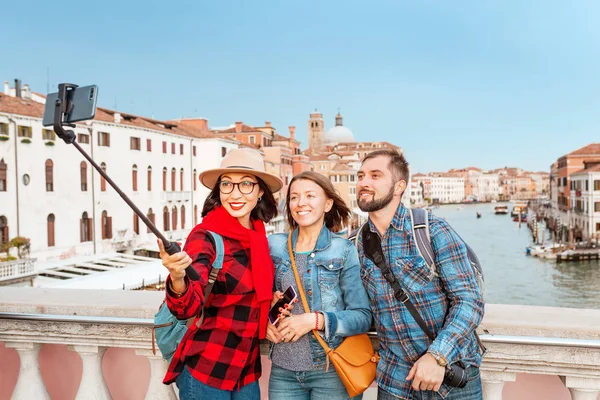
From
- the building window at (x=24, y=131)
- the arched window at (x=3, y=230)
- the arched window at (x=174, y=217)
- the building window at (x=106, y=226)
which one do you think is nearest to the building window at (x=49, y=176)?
the building window at (x=24, y=131)

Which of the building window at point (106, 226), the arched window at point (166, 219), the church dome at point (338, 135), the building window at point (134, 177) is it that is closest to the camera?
the building window at point (106, 226)

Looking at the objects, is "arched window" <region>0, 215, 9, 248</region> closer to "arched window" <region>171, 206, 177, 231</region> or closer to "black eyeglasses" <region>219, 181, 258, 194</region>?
"arched window" <region>171, 206, 177, 231</region>

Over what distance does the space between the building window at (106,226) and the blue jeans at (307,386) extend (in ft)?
74.8

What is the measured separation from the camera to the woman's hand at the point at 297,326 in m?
1.65

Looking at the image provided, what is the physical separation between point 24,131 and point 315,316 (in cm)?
1982

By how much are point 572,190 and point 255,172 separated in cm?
4622

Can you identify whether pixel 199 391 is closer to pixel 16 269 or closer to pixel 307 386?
pixel 307 386

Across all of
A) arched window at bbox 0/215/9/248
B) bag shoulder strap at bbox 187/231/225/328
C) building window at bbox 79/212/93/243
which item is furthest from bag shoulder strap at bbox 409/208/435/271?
building window at bbox 79/212/93/243

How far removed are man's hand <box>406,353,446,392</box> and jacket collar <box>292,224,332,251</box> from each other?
0.45m

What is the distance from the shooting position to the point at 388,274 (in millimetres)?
1622

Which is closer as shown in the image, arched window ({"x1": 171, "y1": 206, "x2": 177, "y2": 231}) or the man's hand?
the man's hand

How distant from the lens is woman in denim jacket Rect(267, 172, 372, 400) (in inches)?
65.5

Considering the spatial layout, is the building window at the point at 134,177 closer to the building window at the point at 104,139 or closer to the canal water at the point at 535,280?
the building window at the point at 104,139

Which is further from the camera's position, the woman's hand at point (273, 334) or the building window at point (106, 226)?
the building window at point (106, 226)
